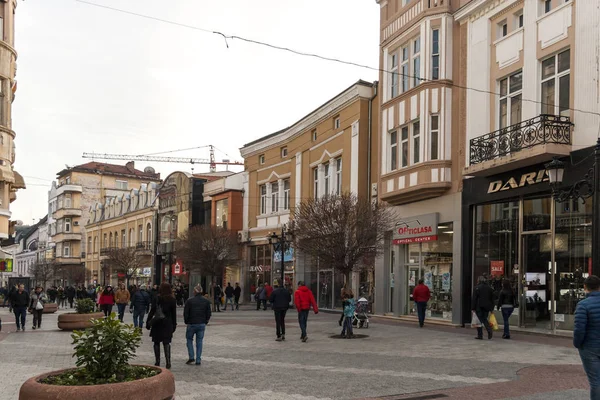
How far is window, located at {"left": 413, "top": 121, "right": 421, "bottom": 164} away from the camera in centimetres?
2458

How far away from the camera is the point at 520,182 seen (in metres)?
19.9

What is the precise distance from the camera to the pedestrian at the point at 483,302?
17.2 metres

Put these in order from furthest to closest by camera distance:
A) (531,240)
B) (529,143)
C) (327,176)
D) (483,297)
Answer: (327,176), (531,240), (529,143), (483,297)

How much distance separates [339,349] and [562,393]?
267 inches

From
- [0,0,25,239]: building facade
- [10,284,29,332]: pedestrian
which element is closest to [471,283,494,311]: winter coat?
[10,284,29,332]: pedestrian

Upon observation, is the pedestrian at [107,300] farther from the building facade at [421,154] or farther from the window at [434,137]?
the window at [434,137]

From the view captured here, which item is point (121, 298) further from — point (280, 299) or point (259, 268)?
point (259, 268)

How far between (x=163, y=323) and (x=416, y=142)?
48.5 feet

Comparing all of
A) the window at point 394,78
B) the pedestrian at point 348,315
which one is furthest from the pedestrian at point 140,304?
the window at point 394,78

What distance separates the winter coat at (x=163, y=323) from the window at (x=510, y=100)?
12464mm

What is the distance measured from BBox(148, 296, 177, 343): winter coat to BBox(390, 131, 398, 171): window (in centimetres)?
1518

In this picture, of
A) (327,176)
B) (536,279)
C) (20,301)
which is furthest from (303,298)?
(327,176)

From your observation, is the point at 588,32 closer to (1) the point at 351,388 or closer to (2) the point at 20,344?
(1) the point at 351,388

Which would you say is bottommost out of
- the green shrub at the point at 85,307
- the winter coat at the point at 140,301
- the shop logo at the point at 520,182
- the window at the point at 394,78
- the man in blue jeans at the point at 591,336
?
the green shrub at the point at 85,307
